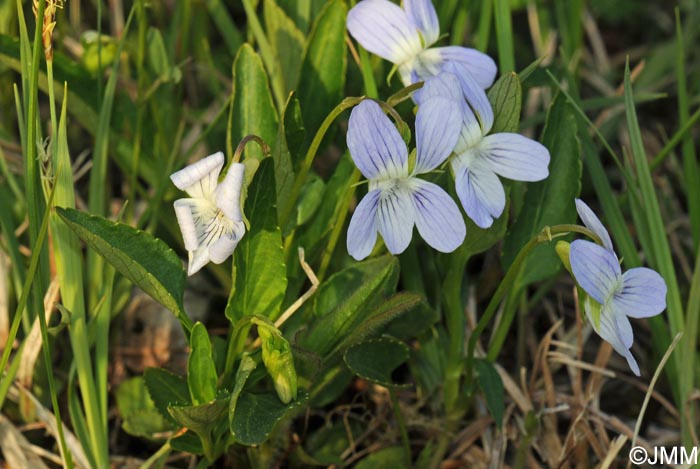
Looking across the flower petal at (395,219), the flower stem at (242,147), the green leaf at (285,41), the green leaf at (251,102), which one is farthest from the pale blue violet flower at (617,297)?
the green leaf at (285,41)

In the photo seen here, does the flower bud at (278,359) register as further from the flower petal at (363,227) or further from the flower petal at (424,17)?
the flower petal at (424,17)

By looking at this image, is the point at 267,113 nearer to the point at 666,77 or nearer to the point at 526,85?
the point at 526,85

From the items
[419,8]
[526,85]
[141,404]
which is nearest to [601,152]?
[526,85]

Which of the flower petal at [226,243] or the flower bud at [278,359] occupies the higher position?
the flower petal at [226,243]

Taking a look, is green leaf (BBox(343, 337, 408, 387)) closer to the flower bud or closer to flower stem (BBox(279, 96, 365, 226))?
the flower bud

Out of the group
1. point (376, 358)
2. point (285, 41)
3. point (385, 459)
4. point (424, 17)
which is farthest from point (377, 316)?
point (285, 41)
